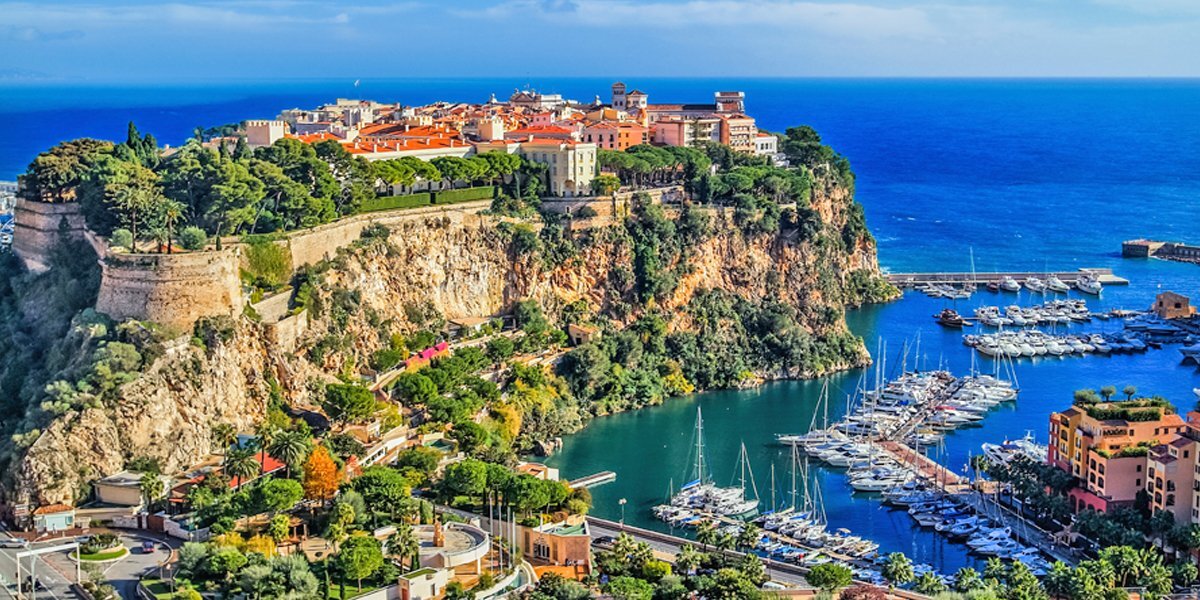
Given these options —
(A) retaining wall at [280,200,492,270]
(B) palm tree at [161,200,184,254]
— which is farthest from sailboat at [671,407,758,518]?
(B) palm tree at [161,200,184,254]

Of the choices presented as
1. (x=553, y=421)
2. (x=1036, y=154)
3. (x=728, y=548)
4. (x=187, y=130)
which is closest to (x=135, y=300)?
(x=553, y=421)

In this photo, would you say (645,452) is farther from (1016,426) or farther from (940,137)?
(940,137)

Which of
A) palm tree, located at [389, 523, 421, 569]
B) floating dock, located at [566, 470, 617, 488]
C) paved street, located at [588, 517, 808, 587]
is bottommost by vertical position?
floating dock, located at [566, 470, 617, 488]

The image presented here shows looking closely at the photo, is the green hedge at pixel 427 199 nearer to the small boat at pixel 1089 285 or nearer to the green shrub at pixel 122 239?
the green shrub at pixel 122 239

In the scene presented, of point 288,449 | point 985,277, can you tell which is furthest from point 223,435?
point 985,277

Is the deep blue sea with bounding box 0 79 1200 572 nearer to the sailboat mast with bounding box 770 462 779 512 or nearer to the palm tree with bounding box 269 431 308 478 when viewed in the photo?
the sailboat mast with bounding box 770 462 779 512

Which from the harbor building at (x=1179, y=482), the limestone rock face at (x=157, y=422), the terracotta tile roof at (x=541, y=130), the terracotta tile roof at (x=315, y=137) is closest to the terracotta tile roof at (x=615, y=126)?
the terracotta tile roof at (x=541, y=130)

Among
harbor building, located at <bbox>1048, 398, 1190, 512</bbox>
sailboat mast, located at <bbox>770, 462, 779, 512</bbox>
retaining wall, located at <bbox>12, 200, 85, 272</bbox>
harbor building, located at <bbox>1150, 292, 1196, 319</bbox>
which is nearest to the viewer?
harbor building, located at <bbox>1048, 398, 1190, 512</bbox>
